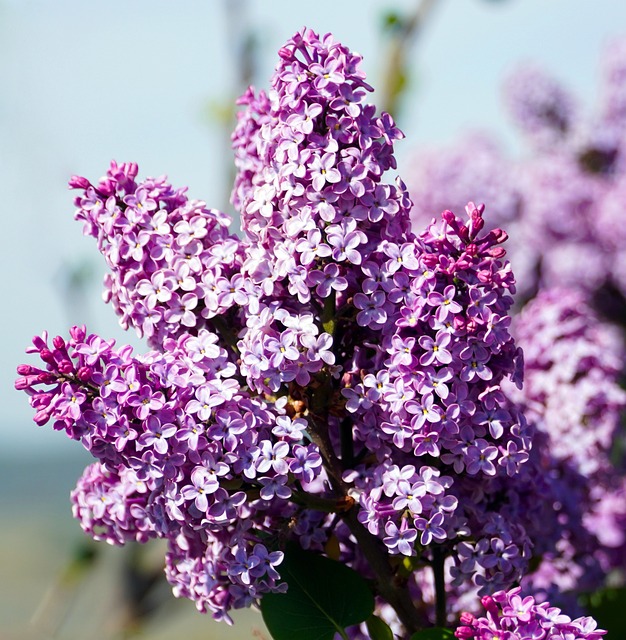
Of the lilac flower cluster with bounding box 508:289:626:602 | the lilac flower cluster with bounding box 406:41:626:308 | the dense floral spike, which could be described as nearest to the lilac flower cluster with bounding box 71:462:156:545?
the dense floral spike

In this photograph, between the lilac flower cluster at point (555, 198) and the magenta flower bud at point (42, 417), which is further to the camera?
the lilac flower cluster at point (555, 198)

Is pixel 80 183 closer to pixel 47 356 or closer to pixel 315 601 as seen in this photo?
pixel 47 356

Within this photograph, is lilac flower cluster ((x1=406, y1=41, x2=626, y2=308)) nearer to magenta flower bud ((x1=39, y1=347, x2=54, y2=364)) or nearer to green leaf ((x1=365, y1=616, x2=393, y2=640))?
green leaf ((x1=365, y1=616, x2=393, y2=640))

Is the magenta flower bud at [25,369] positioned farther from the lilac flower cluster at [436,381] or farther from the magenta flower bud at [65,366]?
the lilac flower cluster at [436,381]

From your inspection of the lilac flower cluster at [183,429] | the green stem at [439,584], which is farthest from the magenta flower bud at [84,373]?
the green stem at [439,584]

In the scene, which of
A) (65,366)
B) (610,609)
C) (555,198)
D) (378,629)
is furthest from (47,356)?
(555,198)

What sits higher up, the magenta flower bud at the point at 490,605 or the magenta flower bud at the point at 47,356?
the magenta flower bud at the point at 47,356

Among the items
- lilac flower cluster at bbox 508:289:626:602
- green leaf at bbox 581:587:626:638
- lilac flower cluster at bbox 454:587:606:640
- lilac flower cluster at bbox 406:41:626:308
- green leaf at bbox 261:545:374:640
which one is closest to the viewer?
lilac flower cluster at bbox 454:587:606:640
